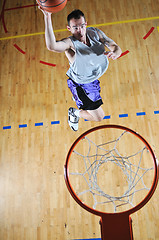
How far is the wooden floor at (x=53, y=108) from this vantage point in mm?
3812

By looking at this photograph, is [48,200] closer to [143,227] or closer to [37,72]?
[143,227]

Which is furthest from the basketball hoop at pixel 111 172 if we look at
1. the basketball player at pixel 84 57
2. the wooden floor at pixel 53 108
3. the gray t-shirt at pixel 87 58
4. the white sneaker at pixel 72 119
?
the gray t-shirt at pixel 87 58

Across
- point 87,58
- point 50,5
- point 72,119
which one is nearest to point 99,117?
point 72,119

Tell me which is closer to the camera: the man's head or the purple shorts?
the man's head

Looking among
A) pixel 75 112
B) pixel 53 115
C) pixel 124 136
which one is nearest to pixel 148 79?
pixel 124 136

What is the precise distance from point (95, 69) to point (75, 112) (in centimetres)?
70

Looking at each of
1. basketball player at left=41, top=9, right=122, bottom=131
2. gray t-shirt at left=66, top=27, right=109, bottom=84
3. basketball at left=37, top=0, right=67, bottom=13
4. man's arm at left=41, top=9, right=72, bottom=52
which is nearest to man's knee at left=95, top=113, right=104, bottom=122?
basketball player at left=41, top=9, right=122, bottom=131

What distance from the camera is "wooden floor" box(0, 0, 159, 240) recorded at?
3812mm

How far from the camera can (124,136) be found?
415cm

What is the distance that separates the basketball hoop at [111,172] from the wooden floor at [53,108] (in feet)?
0.57

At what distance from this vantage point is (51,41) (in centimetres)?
322

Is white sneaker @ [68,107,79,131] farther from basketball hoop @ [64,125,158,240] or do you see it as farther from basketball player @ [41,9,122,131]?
basketball hoop @ [64,125,158,240]

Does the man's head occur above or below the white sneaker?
above

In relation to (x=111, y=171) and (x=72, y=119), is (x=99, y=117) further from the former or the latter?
(x=111, y=171)
